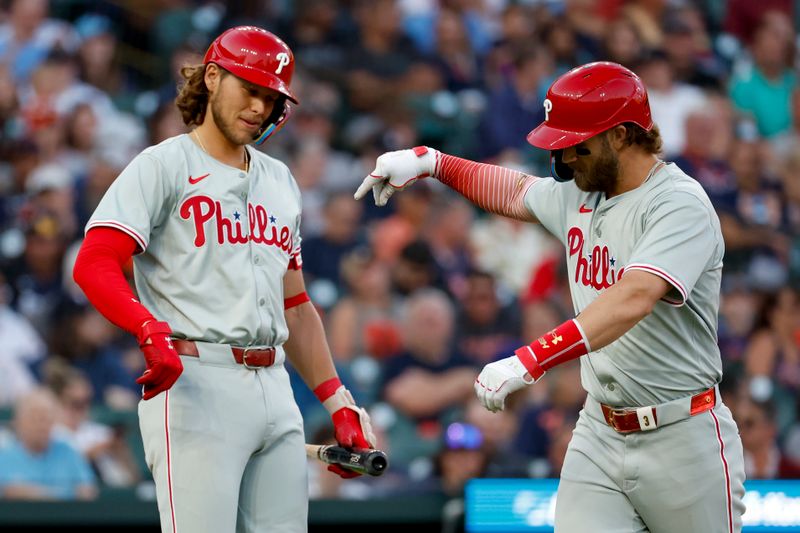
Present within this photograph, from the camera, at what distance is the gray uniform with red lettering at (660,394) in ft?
11.4

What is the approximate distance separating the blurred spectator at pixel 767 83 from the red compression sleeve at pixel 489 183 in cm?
553

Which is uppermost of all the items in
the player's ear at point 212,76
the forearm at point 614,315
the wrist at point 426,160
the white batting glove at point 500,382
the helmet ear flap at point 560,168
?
the player's ear at point 212,76

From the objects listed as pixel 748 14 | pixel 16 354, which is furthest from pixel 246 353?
pixel 748 14

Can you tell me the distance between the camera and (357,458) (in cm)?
376

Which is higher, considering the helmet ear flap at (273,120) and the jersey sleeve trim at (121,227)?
the helmet ear flap at (273,120)

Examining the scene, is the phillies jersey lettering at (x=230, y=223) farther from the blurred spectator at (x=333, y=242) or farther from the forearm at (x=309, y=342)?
the blurred spectator at (x=333, y=242)

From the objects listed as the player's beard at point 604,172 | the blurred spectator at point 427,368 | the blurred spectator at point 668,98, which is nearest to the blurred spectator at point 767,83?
the blurred spectator at point 668,98

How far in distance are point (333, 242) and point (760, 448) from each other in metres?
3.03

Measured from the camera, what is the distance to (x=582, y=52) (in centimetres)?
909

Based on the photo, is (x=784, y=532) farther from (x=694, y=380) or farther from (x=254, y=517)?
(x=254, y=517)

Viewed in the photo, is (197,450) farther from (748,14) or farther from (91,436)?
(748,14)

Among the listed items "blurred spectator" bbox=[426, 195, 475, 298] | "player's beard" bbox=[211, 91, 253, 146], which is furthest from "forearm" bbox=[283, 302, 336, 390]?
"blurred spectator" bbox=[426, 195, 475, 298]

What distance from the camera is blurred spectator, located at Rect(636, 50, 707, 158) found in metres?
8.75

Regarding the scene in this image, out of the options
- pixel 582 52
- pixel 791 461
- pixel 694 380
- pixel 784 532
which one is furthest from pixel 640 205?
pixel 582 52
